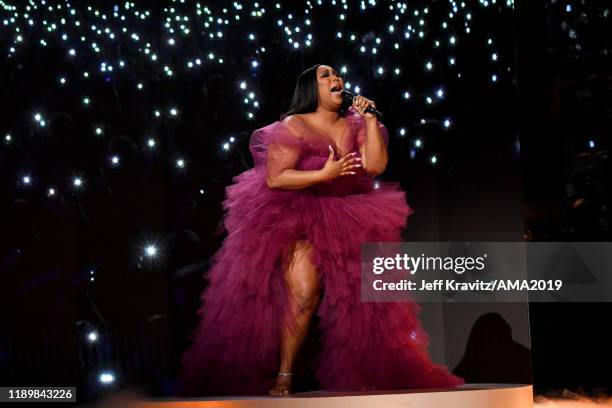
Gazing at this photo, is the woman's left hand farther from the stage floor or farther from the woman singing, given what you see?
the stage floor

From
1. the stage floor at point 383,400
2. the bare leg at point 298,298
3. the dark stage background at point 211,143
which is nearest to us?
the stage floor at point 383,400

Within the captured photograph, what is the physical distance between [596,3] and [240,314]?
186 centimetres

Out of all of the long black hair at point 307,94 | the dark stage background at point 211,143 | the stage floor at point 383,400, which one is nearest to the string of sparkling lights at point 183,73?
the dark stage background at point 211,143

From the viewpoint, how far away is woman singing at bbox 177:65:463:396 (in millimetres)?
2486

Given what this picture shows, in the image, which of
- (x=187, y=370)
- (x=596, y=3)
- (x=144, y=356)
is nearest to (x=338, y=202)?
(x=187, y=370)

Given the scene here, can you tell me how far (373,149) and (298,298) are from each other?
53cm

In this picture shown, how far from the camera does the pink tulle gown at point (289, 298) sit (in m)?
2.50

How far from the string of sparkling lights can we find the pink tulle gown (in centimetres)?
53

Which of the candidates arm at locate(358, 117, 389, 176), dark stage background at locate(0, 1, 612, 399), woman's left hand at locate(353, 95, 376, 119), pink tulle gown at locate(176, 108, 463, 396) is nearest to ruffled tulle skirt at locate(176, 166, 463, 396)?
pink tulle gown at locate(176, 108, 463, 396)

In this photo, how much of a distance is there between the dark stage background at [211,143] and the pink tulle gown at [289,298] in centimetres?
47

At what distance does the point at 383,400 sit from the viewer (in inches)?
A: 89.2

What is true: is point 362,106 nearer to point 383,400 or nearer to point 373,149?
point 373,149

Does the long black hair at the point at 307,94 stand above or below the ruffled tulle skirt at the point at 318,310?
above

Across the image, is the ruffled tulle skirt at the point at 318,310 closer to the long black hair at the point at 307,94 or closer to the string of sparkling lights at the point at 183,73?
the long black hair at the point at 307,94
